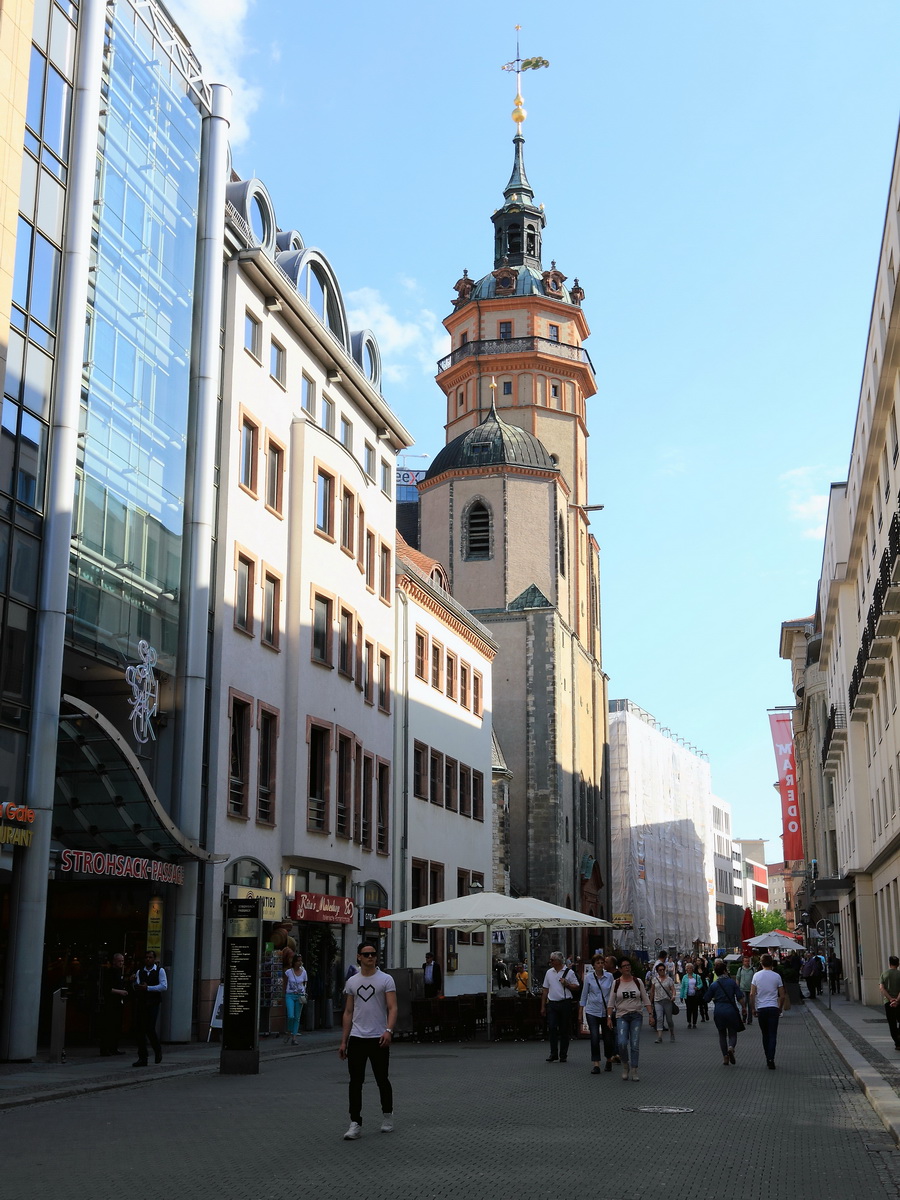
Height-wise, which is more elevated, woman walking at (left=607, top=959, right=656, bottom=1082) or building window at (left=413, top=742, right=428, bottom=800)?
building window at (left=413, top=742, right=428, bottom=800)

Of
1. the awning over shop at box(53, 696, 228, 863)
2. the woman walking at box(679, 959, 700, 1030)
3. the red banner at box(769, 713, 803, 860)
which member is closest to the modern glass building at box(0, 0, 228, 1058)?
the awning over shop at box(53, 696, 228, 863)

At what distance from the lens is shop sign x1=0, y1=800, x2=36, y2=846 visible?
782 inches

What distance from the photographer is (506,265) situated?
80.1m

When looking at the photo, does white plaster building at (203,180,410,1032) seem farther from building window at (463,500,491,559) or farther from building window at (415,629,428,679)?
building window at (463,500,491,559)

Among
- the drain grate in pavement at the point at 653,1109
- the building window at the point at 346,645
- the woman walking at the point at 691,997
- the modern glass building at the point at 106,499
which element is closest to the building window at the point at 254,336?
the modern glass building at the point at 106,499

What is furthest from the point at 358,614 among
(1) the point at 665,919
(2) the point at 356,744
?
(1) the point at 665,919

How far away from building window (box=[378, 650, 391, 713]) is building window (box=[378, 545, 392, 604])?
1.62m

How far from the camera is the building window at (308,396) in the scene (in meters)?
34.1

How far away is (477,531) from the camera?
2670 inches

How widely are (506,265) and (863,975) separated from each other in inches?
1850

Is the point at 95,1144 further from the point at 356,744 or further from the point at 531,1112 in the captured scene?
the point at 356,744

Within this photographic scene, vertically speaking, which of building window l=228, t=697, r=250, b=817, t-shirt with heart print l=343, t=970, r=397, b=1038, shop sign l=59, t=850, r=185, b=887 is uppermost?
building window l=228, t=697, r=250, b=817

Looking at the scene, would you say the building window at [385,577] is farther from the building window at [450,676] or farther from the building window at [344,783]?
the building window at [450,676]

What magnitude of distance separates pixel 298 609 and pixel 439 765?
1351 cm
